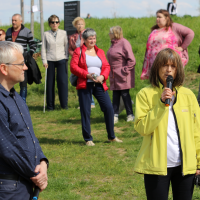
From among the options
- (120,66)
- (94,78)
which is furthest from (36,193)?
(120,66)

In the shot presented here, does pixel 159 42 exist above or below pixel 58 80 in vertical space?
above

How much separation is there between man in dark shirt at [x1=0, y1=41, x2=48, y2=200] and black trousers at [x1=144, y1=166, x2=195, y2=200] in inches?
34.8

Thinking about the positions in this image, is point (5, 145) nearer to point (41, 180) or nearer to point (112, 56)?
point (41, 180)

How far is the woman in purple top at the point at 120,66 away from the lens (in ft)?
26.1

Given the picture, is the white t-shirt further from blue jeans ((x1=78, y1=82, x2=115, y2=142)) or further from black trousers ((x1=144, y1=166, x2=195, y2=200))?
blue jeans ((x1=78, y1=82, x2=115, y2=142))

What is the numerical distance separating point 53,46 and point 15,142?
25.3 feet

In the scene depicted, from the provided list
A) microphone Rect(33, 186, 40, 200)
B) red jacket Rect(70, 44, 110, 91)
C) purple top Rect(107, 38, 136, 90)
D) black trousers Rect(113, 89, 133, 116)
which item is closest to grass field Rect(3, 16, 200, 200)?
black trousers Rect(113, 89, 133, 116)

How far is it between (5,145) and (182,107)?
144 centimetres

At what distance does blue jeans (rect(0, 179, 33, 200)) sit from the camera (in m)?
2.21

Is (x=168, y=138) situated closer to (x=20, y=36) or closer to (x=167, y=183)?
(x=167, y=183)

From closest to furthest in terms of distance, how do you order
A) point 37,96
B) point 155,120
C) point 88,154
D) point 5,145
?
1. point 5,145
2. point 155,120
3. point 88,154
4. point 37,96

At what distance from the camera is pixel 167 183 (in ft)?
9.11

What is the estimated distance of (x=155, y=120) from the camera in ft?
8.84

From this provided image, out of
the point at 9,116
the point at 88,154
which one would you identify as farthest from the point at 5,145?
the point at 88,154
